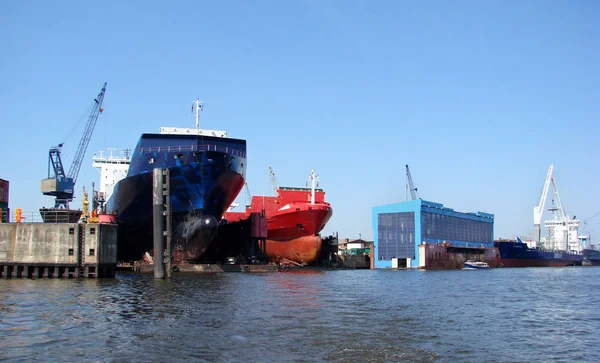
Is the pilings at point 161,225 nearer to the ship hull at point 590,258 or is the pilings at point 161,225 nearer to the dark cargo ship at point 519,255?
the dark cargo ship at point 519,255

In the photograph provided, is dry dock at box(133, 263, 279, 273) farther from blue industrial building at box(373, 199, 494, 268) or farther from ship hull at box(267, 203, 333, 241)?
blue industrial building at box(373, 199, 494, 268)

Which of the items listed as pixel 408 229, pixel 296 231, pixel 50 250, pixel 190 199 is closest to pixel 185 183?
pixel 190 199

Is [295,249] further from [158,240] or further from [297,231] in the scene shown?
[158,240]

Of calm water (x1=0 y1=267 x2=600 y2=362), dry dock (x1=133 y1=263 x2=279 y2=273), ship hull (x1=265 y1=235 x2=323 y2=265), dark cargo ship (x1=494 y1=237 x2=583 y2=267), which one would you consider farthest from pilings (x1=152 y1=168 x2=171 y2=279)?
dark cargo ship (x1=494 y1=237 x2=583 y2=267)

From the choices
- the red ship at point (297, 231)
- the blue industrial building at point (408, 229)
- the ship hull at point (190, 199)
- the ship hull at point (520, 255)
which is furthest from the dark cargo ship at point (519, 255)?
the ship hull at point (190, 199)

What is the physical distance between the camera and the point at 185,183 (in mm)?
45156

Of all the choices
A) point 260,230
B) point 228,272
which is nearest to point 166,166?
point 228,272

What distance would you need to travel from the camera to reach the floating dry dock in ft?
121

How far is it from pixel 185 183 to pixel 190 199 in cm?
143

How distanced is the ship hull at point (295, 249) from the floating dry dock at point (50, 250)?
95.4 feet

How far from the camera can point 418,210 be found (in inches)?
3447

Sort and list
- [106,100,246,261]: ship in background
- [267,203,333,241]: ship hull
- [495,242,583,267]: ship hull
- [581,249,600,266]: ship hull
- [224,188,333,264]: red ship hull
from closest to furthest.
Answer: [106,100,246,261]: ship in background → [267,203,333,241]: ship hull → [224,188,333,264]: red ship hull → [495,242,583,267]: ship hull → [581,249,600,266]: ship hull

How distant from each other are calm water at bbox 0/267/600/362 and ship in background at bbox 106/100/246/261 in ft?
49.5

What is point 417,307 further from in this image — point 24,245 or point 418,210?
point 418,210
